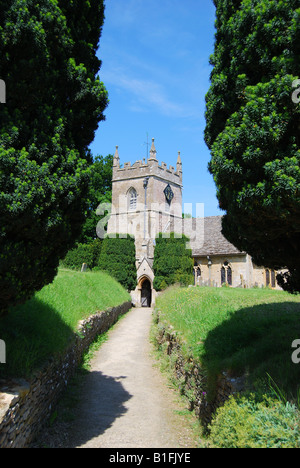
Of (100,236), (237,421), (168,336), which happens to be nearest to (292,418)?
(237,421)

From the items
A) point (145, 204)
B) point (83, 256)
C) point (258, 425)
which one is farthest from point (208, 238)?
point (258, 425)

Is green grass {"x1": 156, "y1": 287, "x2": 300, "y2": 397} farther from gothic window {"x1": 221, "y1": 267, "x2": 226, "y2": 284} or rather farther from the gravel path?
gothic window {"x1": 221, "y1": 267, "x2": 226, "y2": 284}

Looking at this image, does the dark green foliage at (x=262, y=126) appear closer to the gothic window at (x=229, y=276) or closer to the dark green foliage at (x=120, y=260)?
the gothic window at (x=229, y=276)

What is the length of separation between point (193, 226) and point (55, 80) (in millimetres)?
31174

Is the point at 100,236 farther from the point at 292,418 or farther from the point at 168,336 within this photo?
the point at 292,418

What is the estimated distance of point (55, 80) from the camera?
19.2 feet

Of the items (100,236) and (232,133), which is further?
(100,236)

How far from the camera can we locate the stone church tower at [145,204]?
36.1 meters

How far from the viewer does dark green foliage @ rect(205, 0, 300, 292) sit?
4.85 metres

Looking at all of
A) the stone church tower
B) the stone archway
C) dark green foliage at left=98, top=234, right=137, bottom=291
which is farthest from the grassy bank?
the stone church tower

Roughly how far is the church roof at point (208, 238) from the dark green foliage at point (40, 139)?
82.2ft

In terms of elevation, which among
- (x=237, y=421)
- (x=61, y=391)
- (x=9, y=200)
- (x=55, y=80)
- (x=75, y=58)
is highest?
(x=75, y=58)

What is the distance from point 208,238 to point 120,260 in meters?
8.55

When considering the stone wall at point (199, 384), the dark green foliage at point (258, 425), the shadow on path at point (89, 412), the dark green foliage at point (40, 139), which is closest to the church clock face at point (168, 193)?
the stone wall at point (199, 384)
